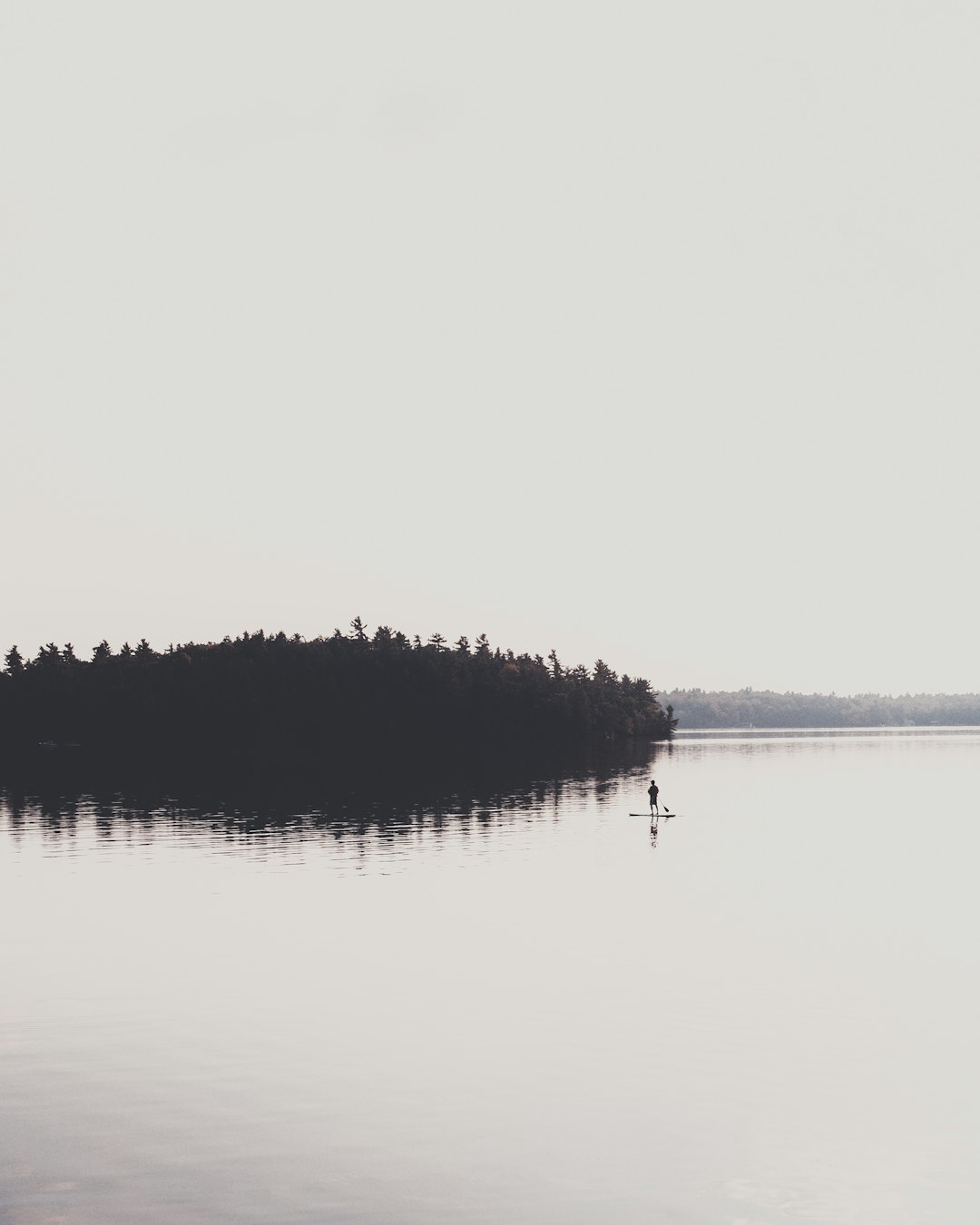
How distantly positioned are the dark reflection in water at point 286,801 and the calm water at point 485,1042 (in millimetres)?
20250

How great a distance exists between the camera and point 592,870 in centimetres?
6169

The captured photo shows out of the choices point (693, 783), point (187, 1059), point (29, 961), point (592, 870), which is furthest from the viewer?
point (693, 783)

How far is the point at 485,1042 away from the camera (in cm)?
2941

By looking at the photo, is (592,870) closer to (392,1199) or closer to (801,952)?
(801,952)

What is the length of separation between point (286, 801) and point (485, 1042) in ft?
259

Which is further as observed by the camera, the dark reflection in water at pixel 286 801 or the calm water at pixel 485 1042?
the dark reflection in water at pixel 286 801

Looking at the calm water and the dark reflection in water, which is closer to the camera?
the calm water

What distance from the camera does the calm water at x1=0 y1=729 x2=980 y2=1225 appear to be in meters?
19.9

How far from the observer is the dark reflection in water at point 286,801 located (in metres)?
84.1

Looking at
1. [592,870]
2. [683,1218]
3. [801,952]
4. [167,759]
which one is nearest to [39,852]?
[592,870]

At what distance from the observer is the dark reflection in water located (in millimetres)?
84125

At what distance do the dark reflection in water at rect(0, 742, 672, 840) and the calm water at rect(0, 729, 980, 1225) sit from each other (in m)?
20.2

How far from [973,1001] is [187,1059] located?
20.2 m

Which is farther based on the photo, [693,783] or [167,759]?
[167,759]
